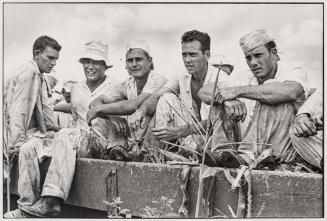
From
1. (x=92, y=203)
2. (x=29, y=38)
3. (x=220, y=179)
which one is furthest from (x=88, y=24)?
(x=220, y=179)

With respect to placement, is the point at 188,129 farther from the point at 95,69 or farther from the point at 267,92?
the point at 95,69

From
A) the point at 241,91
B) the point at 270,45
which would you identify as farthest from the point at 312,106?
the point at 270,45

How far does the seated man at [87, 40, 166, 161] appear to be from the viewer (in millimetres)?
4723

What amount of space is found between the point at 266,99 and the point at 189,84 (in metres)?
0.73

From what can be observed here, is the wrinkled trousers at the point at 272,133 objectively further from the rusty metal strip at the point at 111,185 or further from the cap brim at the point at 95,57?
the cap brim at the point at 95,57

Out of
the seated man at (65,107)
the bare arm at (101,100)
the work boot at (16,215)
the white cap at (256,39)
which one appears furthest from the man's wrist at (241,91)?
the work boot at (16,215)

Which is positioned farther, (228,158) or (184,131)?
(184,131)

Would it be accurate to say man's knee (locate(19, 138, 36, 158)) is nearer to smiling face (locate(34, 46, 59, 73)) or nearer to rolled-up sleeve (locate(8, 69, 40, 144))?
rolled-up sleeve (locate(8, 69, 40, 144))

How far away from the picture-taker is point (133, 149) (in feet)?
14.6

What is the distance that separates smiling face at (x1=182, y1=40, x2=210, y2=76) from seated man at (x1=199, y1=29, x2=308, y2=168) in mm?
290

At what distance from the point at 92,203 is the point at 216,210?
108cm

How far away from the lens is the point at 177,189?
3977 millimetres

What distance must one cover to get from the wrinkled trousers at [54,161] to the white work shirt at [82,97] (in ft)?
0.79

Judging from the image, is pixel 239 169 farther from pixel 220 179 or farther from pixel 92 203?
pixel 92 203
